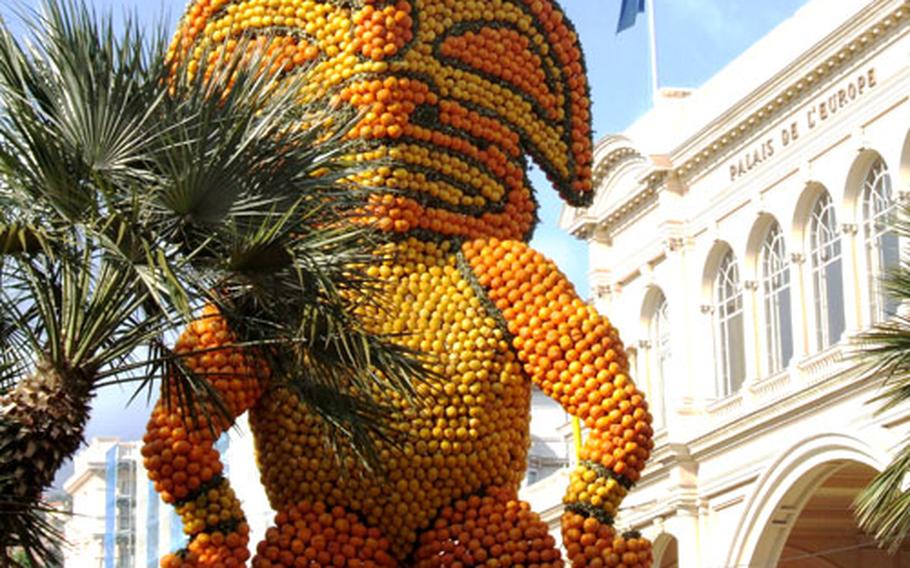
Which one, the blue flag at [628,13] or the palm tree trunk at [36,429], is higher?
the blue flag at [628,13]

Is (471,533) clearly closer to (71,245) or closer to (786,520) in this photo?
(71,245)

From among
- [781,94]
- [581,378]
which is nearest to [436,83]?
[581,378]

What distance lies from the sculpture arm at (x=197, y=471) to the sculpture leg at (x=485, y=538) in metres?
1.01

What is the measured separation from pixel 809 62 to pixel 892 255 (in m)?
3.33

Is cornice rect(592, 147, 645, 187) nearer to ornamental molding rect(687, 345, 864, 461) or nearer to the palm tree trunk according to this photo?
ornamental molding rect(687, 345, 864, 461)

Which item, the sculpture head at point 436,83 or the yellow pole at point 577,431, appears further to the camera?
the sculpture head at point 436,83

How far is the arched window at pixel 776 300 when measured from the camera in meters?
32.5

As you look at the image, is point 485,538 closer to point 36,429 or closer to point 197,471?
point 197,471

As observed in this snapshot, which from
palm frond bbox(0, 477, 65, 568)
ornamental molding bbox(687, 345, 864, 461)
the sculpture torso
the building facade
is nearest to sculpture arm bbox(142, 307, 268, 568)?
the sculpture torso

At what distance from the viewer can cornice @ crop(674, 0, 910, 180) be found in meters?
29.4

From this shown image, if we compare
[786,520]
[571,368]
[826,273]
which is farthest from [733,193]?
[571,368]

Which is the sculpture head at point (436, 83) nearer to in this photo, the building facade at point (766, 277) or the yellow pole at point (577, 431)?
the yellow pole at point (577, 431)

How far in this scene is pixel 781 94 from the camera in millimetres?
32062

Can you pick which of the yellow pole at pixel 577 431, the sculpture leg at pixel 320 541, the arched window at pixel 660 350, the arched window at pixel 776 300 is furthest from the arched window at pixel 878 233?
the sculpture leg at pixel 320 541
